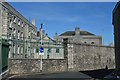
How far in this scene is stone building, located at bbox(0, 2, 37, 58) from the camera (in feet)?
110

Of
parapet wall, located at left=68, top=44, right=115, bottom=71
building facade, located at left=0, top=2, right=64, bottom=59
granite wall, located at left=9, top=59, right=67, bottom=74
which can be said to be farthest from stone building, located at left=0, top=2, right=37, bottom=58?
parapet wall, located at left=68, top=44, right=115, bottom=71

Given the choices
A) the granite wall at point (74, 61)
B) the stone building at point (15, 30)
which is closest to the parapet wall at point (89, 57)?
the granite wall at point (74, 61)

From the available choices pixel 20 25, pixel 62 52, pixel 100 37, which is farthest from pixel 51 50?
pixel 100 37

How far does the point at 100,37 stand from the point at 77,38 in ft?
27.2

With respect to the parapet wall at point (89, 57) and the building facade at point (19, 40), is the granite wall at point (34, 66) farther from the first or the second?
the parapet wall at point (89, 57)

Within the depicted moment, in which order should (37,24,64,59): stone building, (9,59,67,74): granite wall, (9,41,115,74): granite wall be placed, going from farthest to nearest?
(37,24,64,59): stone building < (9,41,115,74): granite wall < (9,59,67,74): granite wall

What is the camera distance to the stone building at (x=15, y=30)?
110 feet

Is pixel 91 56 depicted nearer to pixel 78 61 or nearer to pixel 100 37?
pixel 78 61

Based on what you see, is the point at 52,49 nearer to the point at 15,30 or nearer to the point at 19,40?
the point at 19,40

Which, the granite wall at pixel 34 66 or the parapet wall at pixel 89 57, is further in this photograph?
the parapet wall at pixel 89 57

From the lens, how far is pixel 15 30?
4634 centimetres

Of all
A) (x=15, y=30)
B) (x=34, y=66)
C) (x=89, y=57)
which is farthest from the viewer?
(x=15, y=30)

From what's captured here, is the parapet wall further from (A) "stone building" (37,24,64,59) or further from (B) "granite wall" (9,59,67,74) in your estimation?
(B) "granite wall" (9,59,67,74)

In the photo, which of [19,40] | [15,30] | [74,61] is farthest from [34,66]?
[15,30]
